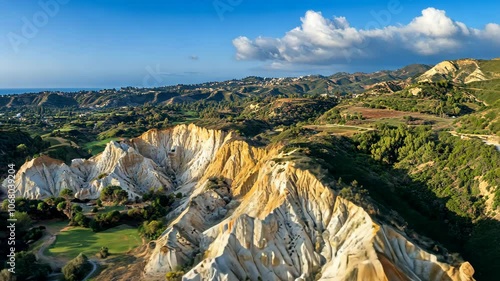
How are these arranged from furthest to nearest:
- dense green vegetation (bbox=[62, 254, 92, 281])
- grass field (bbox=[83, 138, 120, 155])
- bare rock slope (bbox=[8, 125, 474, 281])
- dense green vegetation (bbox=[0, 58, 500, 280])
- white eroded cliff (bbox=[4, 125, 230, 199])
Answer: grass field (bbox=[83, 138, 120, 155])
white eroded cliff (bbox=[4, 125, 230, 199])
dense green vegetation (bbox=[0, 58, 500, 280])
dense green vegetation (bbox=[62, 254, 92, 281])
bare rock slope (bbox=[8, 125, 474, 281])

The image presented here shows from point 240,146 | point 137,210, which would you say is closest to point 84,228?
point 137,210

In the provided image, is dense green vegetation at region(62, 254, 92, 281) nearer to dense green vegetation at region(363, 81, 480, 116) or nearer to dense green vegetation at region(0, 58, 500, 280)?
dense green vegetation at region(0, 58, 500, 280)

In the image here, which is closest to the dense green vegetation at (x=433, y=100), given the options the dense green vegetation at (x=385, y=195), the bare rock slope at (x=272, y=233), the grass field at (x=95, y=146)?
the dense green vegetation at (x=385, y=195)

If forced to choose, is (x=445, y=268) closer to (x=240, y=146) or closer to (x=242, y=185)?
(x=242, y=185)

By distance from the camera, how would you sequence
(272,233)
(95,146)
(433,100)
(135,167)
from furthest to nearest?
(433,100), (95,146), (135,167), (272,233)

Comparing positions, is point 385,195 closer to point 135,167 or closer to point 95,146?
point 135,167

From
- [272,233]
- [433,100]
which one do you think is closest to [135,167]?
[272,233]

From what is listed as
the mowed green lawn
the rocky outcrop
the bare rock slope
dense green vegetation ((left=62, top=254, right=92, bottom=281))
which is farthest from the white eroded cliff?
the rocky outcrop
